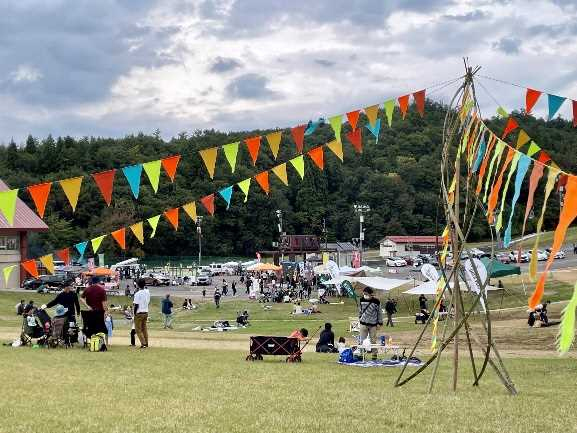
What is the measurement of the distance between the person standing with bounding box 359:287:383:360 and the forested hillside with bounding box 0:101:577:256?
68.1 metres

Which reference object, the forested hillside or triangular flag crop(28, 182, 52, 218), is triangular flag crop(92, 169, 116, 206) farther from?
the forested hillside

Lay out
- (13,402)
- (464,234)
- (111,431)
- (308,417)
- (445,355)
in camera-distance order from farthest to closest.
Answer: (445,355) → (464,234) → (13,402) → (308,417) → (111,431)

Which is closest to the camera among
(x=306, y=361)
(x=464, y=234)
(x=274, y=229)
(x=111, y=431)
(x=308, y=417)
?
(x=111, y=431)

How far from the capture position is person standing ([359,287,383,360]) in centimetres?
1548

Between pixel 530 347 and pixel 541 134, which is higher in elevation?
pixel 541 134

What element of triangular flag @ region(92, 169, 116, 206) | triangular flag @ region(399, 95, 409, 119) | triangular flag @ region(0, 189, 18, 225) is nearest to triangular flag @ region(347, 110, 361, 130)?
triangular flag @ region(399, 95, 409, 119)

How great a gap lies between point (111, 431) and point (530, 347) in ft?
53.4

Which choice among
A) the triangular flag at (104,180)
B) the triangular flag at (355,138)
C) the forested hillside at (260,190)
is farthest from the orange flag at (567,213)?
the forested hillside at (260,190)

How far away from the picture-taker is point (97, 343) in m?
15.8

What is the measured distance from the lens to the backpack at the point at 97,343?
15734 millimetres

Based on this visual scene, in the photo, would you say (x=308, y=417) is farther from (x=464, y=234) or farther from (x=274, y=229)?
(x=274, y=229)

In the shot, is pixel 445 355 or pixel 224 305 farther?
pixel 224 305

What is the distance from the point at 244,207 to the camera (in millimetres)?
101562

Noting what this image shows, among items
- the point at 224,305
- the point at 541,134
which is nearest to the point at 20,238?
the point at 224,305
